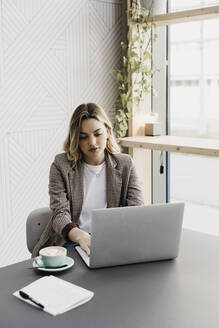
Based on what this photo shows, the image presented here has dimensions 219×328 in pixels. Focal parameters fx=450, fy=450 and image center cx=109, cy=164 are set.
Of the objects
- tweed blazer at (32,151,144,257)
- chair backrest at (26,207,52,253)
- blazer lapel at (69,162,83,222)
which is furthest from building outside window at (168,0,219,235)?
chair backrest at (26,207,52,253)

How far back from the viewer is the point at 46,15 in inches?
117

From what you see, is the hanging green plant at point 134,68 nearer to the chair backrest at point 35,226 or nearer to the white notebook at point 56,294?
the chair backrest at point 35,226

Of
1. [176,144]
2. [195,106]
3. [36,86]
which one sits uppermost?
[36,86]

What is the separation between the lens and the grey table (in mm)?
1256

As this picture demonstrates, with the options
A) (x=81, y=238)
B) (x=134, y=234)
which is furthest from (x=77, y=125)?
(x=134, y=234)

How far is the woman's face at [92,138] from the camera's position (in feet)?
7.16

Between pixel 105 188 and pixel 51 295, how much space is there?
36.1 inches

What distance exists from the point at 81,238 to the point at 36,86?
1.45 m

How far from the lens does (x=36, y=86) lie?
296 centimetres

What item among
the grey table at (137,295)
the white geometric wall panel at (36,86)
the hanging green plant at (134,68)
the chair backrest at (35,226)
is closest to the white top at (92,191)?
the chair backrest at (35,226)

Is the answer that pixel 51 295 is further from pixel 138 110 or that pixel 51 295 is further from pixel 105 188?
pixel 138 110

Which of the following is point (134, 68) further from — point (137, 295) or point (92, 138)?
point (137, 295)

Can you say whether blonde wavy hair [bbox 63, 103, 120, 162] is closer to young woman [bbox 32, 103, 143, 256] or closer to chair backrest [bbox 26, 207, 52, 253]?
young woman [bbox 32, 103, 143, 256]

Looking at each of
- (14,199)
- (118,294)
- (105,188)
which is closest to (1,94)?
(14,199)
